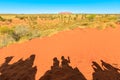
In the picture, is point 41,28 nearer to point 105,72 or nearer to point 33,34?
point 33,34

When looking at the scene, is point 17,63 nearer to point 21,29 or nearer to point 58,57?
point 58,57

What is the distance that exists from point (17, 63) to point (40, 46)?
97.6 inches

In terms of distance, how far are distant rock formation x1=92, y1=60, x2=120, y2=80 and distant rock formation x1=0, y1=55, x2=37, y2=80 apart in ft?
7.78

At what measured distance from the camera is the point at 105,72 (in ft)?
24.6

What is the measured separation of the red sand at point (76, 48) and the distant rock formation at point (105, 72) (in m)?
0.24

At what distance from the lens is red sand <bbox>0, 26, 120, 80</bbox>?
909 centimetres

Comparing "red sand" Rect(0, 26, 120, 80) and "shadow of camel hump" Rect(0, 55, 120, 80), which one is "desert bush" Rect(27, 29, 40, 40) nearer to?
"red sand" Rect(0, 26, 120, 80)

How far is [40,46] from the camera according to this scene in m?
11.8

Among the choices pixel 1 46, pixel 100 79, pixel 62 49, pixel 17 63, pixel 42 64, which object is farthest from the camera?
pixel 1 46

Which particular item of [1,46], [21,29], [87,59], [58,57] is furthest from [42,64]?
[21,29]

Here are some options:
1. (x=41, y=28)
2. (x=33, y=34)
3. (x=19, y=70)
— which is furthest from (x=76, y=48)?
(x=41, y=28)

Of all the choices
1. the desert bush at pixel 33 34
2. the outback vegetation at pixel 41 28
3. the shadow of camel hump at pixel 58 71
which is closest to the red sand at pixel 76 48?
the shadow of camel hump at pixel 58 71

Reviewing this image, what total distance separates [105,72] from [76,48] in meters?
3.45

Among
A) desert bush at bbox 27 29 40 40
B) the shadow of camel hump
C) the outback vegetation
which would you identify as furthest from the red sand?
desert bush at bbox 27 29 40 40
